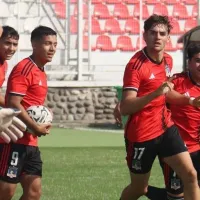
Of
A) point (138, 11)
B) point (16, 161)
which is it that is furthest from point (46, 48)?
point (138, 11)

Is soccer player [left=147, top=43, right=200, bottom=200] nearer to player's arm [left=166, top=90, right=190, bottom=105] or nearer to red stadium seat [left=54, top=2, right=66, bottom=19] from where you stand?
player's arm [left=166, top=90, right=190, bottom=105]

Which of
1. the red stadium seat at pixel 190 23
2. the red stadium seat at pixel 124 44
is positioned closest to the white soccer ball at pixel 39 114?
the red stadium seat at pixel 124 44

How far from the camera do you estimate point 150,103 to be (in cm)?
896

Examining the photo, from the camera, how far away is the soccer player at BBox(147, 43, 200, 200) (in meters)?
9.19

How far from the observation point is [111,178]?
12.9 m

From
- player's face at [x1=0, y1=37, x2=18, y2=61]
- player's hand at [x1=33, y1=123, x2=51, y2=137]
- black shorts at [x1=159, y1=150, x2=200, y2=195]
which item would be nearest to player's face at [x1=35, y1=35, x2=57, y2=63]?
player's face at [x1=0, y1=37, x2=18, y2=61]

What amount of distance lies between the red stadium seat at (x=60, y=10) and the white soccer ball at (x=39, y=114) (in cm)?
1630

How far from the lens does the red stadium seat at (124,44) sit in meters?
25.5

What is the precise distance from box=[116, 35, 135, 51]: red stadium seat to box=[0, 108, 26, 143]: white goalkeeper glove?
65.9 feet

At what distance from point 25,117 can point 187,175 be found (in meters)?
1.67

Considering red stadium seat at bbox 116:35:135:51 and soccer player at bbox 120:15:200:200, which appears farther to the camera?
red stadium seat at bbox 116:35:135:51

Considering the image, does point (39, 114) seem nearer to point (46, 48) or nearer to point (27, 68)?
point (27, 68)

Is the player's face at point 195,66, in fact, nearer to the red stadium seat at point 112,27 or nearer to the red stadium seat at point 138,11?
the red stadium seat at point 138,11

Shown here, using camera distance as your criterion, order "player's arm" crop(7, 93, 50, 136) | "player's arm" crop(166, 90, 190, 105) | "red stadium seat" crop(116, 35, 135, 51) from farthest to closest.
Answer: "red stadium seat" crop(116, 35, 135, 51)
"player's arm" crop(166, 90, 190, 105)
"player's arm" crop(7, 93, 50, 136)
